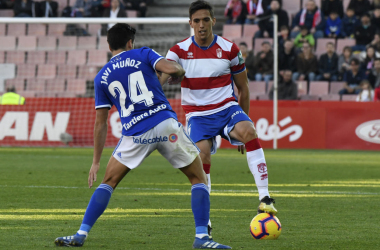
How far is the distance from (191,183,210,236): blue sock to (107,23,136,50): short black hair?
1163 millimetres

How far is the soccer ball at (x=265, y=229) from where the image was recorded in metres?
5.38

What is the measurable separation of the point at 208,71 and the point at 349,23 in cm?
1595

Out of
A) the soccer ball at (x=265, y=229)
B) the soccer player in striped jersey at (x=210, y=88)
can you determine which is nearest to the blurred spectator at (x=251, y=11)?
the soccer player in striped jersey at (x=210, y=88)

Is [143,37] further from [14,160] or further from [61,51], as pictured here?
[14,160]

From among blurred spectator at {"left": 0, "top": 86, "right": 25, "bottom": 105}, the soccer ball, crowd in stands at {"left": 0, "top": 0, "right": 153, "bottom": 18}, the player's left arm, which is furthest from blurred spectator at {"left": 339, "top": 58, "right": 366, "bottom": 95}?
the soccer ball

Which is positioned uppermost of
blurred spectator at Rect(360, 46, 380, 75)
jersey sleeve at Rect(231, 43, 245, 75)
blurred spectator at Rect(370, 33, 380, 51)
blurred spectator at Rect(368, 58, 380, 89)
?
jersey sleeve at Rect(231, 43, 245, 75)

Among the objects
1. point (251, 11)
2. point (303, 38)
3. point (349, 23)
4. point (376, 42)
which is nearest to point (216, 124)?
point (303, 38)

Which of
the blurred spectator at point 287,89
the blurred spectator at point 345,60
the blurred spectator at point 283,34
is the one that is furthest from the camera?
the blurred spectator at point 283,34

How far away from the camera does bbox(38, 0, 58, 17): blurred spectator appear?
22281mm

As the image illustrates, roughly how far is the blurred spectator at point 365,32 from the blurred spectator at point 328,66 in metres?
1.21

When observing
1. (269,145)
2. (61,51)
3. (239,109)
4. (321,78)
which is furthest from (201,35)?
(61,51)

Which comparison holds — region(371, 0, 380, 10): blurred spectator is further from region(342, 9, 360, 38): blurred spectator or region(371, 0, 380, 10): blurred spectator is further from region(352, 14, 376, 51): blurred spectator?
region(352, 14, 376, 51): blurred spectator

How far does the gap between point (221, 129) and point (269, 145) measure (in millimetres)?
11925

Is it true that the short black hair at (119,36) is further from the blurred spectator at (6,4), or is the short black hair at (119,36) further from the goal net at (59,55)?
the blurred spectator at (6,4)
